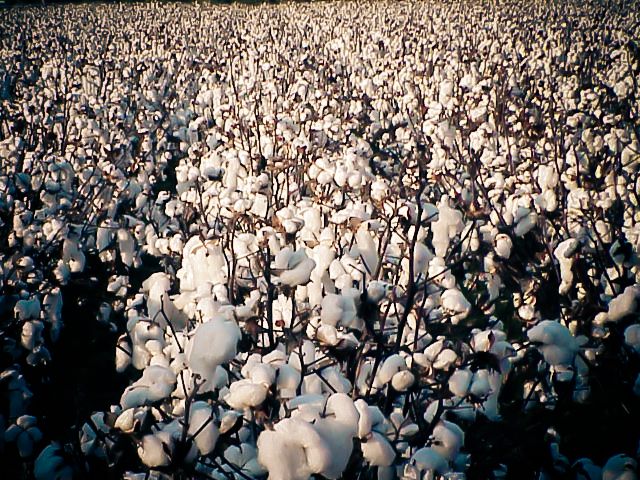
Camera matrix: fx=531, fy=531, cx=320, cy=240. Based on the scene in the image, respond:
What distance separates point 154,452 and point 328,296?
55 cm

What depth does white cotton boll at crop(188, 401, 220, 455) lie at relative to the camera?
1.17 meters

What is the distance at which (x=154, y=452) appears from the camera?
3.70ft

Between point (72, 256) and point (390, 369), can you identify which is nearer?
point (390, 369)

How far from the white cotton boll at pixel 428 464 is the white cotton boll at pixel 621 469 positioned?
1.16 feet

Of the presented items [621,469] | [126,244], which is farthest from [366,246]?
[126,244]

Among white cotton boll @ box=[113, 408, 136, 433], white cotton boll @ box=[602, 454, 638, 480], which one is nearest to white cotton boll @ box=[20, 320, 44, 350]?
white cotton boll @ box=[113, 408, 136, 433]

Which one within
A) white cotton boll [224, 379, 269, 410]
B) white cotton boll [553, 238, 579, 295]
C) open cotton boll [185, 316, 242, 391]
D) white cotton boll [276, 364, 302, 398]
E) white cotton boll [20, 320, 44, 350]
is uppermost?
white cotton boll [20, 320, 44, 350]

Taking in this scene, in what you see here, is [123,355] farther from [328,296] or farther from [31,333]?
[328,296]

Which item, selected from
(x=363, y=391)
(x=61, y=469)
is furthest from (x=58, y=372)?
(x=363, y=391)

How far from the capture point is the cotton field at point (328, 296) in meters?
1.26

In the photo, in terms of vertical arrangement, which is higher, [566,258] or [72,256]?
[72,256]

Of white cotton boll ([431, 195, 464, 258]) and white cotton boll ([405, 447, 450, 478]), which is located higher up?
white cotton boll ([431, 195, 464, 258])

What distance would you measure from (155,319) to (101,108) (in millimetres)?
4223

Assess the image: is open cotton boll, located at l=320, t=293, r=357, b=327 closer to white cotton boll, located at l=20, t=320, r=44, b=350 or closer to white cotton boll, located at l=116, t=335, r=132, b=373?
white cotton boll, located at l=116, t=335, r=132, b=373
